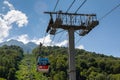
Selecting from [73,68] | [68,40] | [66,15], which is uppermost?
[66,15]

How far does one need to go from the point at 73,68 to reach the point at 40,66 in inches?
325

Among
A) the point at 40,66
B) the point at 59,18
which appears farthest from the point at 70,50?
the point at 40,66

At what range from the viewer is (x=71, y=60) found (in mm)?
41781

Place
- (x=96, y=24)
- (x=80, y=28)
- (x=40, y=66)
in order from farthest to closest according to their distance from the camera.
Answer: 1. (x=40, y=66)
2. (x=80, y=28)
3. (x=96, y=24)

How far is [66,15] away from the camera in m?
41.8

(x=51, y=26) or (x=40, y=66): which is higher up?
(x=51, y=26)

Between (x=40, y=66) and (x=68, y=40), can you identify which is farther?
(x=40, y=66)

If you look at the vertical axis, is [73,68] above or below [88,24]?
below

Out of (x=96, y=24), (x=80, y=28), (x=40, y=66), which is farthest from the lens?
(x=40, y=66)

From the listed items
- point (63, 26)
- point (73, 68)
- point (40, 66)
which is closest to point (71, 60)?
point (73, 68)

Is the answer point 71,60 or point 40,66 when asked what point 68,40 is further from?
point 40,66

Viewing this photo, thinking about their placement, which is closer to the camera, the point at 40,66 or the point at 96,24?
the point at 96,24

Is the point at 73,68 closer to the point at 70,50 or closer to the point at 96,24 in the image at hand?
the point at 70,50

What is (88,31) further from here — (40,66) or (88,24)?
(40,66)
